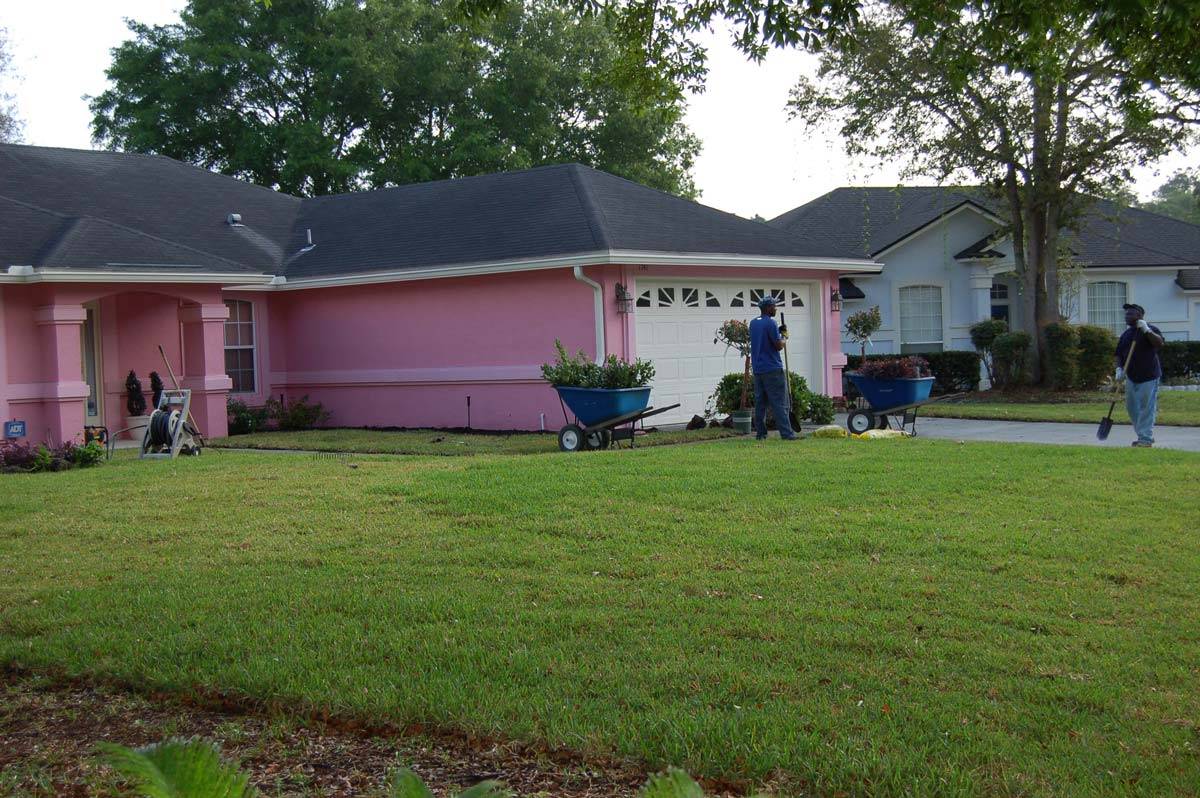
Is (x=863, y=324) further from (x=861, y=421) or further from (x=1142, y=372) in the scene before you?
(x=1142, y=372)

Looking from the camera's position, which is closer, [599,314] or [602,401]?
[602,401]

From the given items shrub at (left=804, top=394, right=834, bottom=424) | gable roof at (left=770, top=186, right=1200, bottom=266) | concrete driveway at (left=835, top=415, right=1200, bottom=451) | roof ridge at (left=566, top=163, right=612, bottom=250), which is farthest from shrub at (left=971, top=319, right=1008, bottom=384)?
roof ridge at (left=566, top=163, right=612, bottom=250)

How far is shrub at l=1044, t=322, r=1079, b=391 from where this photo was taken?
24.4 meters

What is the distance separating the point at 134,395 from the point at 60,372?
2098mm

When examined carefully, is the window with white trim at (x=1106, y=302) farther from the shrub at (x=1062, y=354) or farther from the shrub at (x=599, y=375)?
the shrub at (x=599, y=375)

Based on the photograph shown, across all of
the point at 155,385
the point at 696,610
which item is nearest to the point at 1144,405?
the point at 696,610

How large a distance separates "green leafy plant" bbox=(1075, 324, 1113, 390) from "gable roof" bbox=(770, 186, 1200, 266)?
5075 mm

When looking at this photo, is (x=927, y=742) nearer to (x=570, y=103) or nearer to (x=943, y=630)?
(x=943, y=630)

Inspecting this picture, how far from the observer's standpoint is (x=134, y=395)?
722 inches

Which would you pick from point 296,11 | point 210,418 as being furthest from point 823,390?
point 296,11

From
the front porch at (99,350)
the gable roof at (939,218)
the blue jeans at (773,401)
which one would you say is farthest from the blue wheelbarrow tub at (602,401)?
the gable roof at (939,218)

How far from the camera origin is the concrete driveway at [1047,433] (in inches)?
585

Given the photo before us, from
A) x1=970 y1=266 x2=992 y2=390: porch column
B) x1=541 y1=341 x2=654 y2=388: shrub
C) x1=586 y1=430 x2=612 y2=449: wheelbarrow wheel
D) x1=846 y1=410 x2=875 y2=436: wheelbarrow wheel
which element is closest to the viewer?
x1=586 y1=430 x2=612 y2=449: wheelbarrow wheel

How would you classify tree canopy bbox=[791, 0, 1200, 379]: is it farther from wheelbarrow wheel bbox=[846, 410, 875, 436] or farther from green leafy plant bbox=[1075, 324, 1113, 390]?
wheelbarrow wheel bbox=[846, 410, 875, 436]
